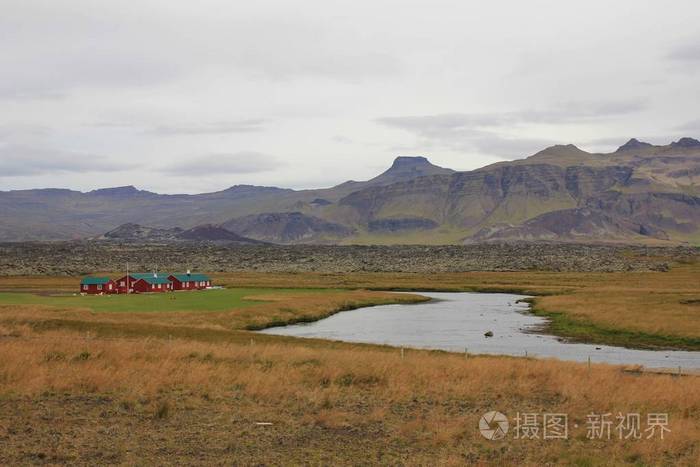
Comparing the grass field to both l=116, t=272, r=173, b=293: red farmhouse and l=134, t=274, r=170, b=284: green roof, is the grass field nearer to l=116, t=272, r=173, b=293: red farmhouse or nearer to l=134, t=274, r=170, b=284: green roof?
l=116, t=272, r=173, b=293: red farmhouse

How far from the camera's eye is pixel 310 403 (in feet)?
79.0

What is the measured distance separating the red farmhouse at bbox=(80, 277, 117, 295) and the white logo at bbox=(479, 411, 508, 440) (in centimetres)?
8534

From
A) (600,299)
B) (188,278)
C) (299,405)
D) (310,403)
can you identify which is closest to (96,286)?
(188,278)

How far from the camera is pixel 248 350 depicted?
35.2 m

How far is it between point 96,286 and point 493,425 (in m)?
88.0

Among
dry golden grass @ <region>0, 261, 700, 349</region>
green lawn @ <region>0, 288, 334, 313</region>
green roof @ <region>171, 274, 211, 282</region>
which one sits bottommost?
dry golden grass @ <region>0, 261, 700, 349</region>

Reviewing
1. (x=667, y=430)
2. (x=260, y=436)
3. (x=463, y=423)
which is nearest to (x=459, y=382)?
(x=463, y=423)

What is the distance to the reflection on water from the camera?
164 ft

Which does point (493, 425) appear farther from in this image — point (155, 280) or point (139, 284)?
point (155, 280)

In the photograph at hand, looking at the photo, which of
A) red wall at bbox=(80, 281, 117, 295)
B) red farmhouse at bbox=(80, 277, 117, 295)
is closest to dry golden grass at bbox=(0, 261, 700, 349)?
red farmhouse at bbox=(80, 277, 117, 295)

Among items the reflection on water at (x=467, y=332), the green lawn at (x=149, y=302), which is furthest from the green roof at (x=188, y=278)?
the reflection on water at (x=467, y=332)

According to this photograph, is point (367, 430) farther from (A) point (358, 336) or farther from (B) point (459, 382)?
(A) point (358, 336)

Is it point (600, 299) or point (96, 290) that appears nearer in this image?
point (600, 299)

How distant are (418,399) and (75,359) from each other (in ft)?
45.2
